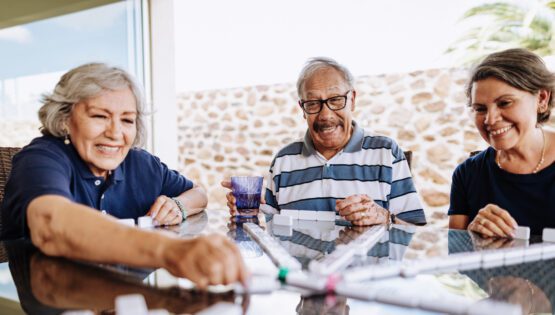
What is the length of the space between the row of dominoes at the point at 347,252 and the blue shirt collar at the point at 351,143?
2.18 ft

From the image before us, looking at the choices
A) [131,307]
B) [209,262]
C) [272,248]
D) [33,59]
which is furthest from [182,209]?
[33,59]

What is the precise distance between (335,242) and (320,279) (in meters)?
0.44

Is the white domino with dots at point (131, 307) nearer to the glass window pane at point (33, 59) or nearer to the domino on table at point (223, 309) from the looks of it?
the domino on table at point (223, 309)

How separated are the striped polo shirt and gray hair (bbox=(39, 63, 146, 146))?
0.84 m

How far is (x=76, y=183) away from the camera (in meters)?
1.47

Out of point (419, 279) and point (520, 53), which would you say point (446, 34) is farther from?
point (419, 279)

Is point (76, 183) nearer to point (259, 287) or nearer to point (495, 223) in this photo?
point (259, 287)

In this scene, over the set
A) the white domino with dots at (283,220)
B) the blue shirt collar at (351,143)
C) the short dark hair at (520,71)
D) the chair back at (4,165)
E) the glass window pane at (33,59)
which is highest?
the glass window pane at (33,59)

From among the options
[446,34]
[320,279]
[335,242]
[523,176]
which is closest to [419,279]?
[320,279]

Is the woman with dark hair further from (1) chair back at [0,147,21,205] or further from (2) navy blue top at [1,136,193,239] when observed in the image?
(1) chair back at [0,147,21,205]

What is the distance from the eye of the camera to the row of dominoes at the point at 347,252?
2.82 ft

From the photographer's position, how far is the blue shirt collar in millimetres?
2047

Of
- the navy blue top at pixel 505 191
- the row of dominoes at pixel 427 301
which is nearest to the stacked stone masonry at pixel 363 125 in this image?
the navy blue top at pixel 505 191

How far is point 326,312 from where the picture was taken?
675 millimetres
